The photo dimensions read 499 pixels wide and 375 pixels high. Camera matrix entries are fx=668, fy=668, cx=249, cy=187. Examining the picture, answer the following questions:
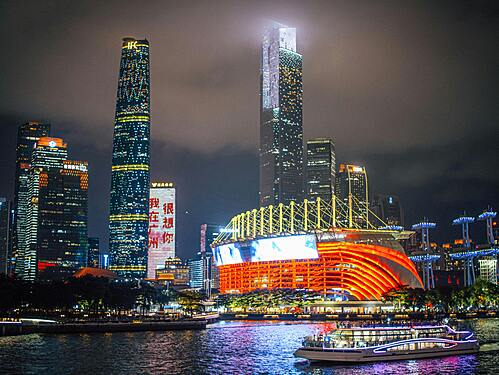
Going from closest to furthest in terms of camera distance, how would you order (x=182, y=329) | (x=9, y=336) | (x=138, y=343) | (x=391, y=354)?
(x=391, y=354)
(x=138, y=343)
(x=9, y=336)
(x=182, y=329)

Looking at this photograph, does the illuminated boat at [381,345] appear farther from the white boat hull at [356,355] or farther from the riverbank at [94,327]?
the riverbank at [94,327]

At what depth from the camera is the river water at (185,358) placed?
76.8 m

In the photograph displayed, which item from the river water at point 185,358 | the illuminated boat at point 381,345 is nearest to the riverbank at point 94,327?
the river water at point 185,358

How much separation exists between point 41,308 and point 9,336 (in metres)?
59.1

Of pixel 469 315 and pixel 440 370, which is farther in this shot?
pixel 469 315

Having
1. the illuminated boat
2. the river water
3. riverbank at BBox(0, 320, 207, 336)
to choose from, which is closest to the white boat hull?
the illuminated boat

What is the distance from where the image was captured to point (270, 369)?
255ft

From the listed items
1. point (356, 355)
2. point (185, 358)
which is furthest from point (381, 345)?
point (185, 358)

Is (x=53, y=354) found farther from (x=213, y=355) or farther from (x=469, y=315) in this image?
(x=469, y=315)

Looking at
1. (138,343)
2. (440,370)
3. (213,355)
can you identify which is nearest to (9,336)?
(138,343)

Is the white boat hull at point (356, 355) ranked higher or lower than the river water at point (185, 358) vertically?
higher

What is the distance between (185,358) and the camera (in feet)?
294

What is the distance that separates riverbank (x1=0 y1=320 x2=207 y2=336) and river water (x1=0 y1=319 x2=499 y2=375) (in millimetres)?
15012

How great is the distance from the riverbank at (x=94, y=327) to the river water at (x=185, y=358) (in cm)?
1501
